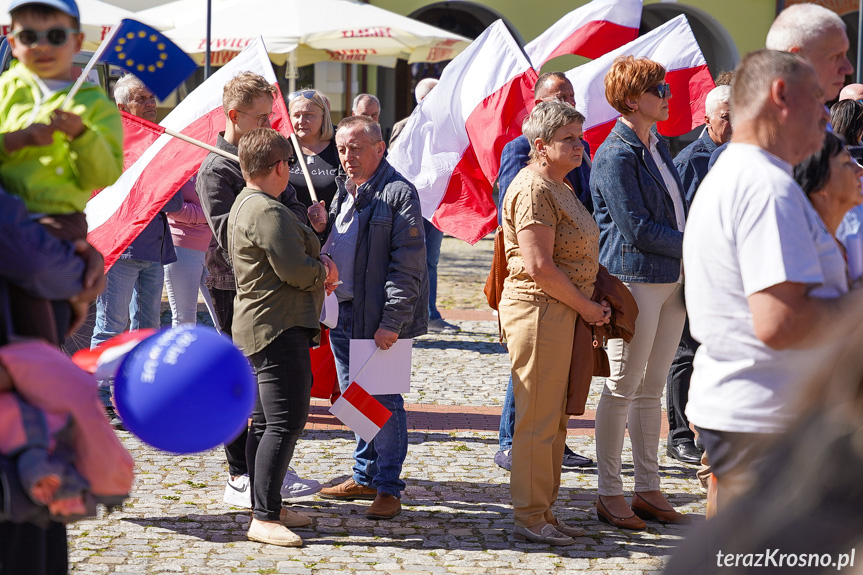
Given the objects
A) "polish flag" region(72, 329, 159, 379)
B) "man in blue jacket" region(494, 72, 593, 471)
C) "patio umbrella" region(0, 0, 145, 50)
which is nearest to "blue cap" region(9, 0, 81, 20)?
"polish flag" region(72, 329, 159, 379)

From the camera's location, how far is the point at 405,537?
502cm

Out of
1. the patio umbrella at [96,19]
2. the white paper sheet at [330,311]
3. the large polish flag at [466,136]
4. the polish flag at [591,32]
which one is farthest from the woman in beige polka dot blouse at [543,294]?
the patio umbrella at [96,19]

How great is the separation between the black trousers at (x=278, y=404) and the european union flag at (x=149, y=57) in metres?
1.19

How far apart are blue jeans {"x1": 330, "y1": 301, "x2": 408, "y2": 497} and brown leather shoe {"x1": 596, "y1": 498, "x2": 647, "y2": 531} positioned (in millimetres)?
990

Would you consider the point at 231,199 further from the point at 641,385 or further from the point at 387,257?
the point at 641,385

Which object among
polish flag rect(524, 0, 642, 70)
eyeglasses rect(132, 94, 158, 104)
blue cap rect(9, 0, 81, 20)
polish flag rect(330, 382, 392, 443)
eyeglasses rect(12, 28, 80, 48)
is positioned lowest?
polish flag rect(330, 382, 392, 443)

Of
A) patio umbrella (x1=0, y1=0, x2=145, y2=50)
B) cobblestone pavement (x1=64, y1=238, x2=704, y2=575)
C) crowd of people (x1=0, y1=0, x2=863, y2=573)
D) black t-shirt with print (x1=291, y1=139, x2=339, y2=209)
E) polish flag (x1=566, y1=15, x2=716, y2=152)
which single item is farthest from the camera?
patio umbrella (x1=0, y1=0, x2=145, y2=50)

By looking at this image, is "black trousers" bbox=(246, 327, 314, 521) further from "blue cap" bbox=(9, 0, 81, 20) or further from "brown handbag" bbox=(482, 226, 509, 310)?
"blue cap" bbox=(9, 0, 81, 20)

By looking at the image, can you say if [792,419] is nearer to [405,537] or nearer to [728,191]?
[728,191]

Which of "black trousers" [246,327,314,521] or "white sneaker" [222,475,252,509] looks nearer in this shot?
"black trousers" [246,327,314,521]

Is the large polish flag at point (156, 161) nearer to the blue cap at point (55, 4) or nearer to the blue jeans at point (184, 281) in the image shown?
the blue jeans at point (184, 281)

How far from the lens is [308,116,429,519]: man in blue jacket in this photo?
5.22 metres

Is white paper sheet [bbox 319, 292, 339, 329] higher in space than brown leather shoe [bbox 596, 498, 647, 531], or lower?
higher

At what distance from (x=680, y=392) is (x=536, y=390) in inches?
78.9
